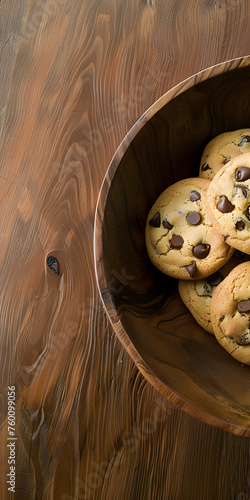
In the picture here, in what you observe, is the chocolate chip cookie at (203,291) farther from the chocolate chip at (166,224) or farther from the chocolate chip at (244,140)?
the chocolate chip at (244,140)

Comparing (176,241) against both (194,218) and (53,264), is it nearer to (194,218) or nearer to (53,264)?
(194,218)

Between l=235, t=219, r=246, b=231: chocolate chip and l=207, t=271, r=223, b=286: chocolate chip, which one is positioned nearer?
l=235, t=219, r=246, b=231: chocolate chip

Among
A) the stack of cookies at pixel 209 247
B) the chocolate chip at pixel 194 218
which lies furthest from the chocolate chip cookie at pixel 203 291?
the chocolate chip at pixel 194 218

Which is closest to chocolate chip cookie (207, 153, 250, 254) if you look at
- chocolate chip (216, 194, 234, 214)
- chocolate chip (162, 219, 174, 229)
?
chocolate chip (216, 194, 234, 214)

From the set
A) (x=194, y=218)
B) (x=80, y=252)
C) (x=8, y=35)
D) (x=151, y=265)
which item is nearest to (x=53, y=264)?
(x=80, y=252)

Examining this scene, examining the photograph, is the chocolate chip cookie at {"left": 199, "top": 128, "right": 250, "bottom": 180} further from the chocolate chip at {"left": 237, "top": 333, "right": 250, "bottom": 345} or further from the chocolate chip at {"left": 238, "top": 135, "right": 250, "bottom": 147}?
the chocolate chip at {"left": 237, "top": 333, "right": 250, "bottom": 345}

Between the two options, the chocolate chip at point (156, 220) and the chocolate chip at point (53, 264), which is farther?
the chocolate chip at point (53, 264)
